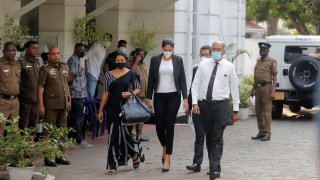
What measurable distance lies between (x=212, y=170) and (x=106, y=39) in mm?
6382

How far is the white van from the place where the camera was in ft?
62.7

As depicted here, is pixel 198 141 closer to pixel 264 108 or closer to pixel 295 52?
pixel 264 108

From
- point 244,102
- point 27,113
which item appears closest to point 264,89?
point 244,102

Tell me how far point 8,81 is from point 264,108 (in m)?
6.50

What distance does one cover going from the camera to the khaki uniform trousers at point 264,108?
15891mm

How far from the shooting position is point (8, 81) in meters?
11.4

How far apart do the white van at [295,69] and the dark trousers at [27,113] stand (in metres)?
8.64

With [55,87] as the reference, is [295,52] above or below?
above

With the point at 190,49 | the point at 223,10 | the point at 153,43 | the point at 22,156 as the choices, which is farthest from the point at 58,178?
Answer: the point at 223,10

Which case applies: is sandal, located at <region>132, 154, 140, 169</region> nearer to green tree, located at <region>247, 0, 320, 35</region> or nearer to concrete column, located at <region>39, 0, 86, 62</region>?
concrete column, located at <region>39, 0, 86, 62</region>

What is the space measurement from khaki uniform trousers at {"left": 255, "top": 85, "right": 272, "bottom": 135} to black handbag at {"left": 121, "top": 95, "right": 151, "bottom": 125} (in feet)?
16.6

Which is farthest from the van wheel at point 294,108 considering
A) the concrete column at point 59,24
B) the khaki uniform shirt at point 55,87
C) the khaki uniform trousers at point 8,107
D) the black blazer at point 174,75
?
the khaki uniform trousers at point 8,107

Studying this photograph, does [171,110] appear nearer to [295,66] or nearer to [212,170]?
[212,170]

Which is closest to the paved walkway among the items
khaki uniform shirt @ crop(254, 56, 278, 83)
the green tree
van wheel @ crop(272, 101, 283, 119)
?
khaki uniform shirt @ crop(254, 56, 278, 83)
